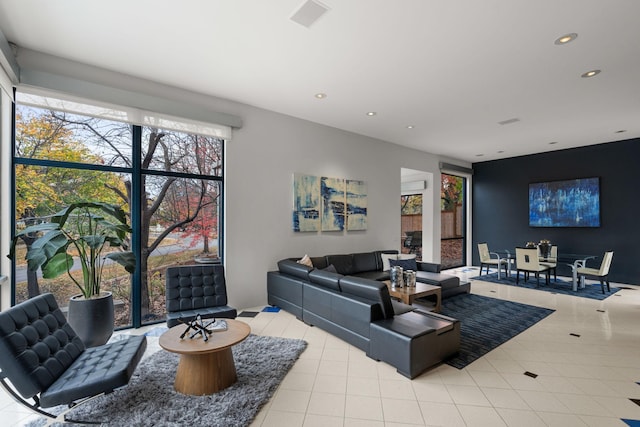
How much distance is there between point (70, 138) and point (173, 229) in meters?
1.58

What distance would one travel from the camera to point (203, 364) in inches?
96.6

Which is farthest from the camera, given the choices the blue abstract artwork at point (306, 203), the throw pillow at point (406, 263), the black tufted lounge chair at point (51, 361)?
the throw pillow at point (406, 263)

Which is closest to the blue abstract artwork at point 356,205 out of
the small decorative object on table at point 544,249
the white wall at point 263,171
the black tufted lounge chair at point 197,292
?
the white wall at point 263,171

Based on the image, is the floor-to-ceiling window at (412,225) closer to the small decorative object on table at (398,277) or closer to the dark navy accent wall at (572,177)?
the dark navy accent wall at (572,177)

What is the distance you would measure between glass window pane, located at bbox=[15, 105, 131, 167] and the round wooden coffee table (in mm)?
2515

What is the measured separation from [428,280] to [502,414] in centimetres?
303

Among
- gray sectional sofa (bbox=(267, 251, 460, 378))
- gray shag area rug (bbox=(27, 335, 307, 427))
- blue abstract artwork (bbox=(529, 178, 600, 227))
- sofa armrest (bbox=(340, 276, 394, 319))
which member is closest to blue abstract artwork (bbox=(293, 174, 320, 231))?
gray sectional sofa (bbox=(267, 251, 460, 378))

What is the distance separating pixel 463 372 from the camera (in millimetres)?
2852

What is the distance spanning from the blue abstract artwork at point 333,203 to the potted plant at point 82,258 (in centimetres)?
334

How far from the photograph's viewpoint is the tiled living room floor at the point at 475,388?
221 cm

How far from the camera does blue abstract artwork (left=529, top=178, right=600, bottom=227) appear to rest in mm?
6965

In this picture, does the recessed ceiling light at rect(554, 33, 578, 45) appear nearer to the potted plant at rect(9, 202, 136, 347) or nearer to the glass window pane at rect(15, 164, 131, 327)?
the potted plant at rect(9, 202, 136, 347)

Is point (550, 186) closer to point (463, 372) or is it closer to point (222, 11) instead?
point (463, 372)

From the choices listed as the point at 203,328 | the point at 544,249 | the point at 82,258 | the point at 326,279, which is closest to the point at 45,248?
the point at 82,258
